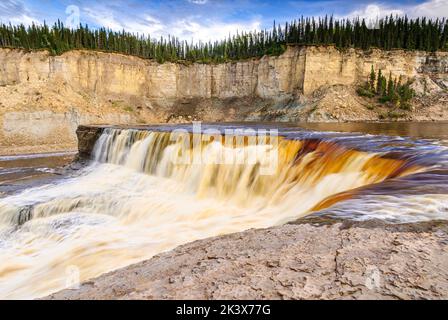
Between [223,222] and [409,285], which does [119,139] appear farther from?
[409,285]

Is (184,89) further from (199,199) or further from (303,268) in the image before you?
(303,268)

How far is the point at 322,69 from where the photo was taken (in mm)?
47406

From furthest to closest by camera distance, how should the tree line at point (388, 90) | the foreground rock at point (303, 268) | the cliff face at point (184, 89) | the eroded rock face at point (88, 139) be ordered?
the tree line at point (388, 90)
the cliff face at point (184, 89)
the eroded rock face at point (88, 139)
the foreground rock at point (303, 268)

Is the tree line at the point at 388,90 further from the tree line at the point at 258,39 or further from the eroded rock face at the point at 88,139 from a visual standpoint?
the eroded rock face at the point at 88,139

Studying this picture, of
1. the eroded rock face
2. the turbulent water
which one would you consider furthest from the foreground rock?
the eroded rock face

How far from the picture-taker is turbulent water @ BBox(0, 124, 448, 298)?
4793mm

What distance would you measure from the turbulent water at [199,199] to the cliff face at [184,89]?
2541 cm

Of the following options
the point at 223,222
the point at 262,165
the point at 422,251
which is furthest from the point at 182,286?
the point at 262,165

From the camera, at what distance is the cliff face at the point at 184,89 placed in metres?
35.5

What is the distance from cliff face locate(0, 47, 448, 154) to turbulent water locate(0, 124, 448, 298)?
83.4ft

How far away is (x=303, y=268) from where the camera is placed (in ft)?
7.61

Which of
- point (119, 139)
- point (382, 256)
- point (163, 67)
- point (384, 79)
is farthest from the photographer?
point (163, 67)

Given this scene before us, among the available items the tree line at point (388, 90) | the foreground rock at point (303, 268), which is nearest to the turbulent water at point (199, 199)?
the foreground rock at point (303, 268)

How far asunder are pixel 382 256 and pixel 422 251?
1.12ft
